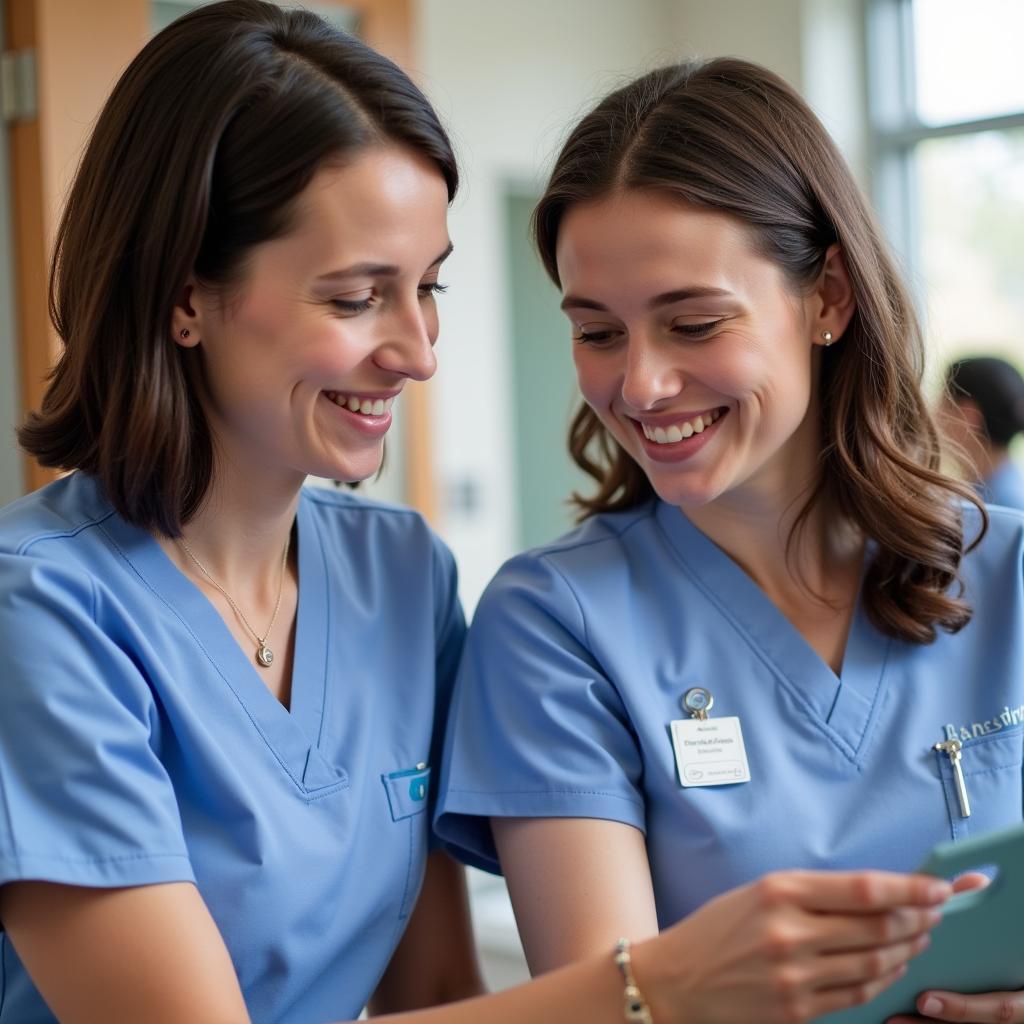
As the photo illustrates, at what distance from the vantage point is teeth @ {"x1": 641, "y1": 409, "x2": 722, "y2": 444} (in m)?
1.42

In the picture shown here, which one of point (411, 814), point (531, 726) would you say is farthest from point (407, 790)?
point (531, 726)

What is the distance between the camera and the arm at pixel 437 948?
1.51 metres

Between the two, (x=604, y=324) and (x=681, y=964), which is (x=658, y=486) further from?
(x=681, y=964)

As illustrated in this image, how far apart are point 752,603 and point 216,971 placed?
70 cm

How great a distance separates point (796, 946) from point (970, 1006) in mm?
313

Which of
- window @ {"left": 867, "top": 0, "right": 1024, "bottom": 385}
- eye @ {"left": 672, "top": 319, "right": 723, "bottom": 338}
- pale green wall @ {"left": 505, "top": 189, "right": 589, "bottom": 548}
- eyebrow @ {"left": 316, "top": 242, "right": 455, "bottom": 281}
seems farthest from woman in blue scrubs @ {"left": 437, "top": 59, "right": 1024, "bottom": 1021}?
window @ {"left": 867, "top": 0, "right": 1024, "bottom": 385}

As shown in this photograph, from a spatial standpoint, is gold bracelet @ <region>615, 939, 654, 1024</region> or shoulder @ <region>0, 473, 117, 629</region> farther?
shoulder @ <region>0, 473, 117, 629</region>

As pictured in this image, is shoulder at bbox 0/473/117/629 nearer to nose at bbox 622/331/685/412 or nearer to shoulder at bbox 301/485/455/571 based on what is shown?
shoulder at bbox 301/485/455/571

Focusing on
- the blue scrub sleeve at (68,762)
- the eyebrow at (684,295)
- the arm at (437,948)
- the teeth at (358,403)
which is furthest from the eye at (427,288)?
the arm at (437,948)

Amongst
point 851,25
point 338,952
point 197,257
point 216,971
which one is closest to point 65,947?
point 216,971

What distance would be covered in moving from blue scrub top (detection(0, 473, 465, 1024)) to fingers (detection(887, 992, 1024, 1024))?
0.52 metres

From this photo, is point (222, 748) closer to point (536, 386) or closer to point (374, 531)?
point (374, 531)

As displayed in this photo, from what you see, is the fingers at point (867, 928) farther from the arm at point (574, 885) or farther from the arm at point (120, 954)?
the arm at point (120, 954)

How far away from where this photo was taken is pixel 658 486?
1450 mm
